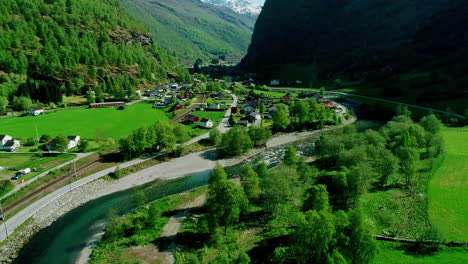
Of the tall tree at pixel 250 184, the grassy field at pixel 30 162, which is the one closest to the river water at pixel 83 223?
the tall tree at pixel 250 184

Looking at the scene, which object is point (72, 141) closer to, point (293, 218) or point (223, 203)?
point (223, 203)

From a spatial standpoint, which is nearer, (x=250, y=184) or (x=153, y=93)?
(x=250, y=184)

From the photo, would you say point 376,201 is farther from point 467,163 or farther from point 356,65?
point 356,65

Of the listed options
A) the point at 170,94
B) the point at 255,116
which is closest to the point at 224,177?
the point at 255,116

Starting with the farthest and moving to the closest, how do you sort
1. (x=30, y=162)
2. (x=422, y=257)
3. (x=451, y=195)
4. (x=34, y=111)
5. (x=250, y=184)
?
(x=34, y=111) < (x=30, y=162) < (x=451, y=195) < (x=250, y=184) < (x=422, y=257)

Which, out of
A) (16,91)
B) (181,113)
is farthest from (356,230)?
(16,91)

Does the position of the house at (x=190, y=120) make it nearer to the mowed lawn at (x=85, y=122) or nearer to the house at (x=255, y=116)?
the mowed lawn at (x=85, y=122)

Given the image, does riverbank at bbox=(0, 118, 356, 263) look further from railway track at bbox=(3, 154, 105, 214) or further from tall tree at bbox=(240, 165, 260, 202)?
tall tree at bbox=(240, 165, 260, 202)
